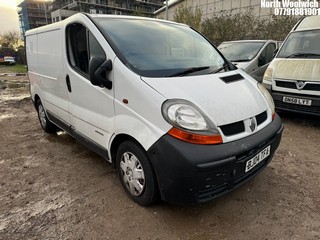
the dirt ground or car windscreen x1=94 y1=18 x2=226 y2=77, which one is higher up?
car windscreen x1=94 y1=18 x2=226 y2=77

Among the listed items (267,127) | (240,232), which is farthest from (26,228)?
(267,127)

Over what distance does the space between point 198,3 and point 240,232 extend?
25.0 metres

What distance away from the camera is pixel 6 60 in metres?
35.7

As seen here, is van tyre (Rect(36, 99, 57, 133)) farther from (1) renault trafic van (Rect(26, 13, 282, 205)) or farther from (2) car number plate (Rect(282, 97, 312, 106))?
(2) car number plate (Rect(282, 97, 312, 106))

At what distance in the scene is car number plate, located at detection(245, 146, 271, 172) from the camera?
2.29 meters

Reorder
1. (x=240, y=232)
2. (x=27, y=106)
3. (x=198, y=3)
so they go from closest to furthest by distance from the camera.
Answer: (x=240, y=232)
(x=27, y=106)
(x=198, y=3)

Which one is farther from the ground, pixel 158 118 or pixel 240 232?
pixel 158 118

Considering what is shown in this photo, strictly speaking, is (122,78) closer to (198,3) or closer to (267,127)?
(267,127)

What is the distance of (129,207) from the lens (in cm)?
264

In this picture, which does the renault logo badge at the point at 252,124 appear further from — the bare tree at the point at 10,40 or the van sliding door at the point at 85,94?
the bare tree at the point at 10,40

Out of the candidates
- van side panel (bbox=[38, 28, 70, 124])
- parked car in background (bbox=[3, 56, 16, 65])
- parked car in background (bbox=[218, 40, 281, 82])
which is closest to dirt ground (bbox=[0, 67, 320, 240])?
van side panel (bbox=[38, 28, 70, 124])

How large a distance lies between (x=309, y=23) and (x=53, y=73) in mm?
5506

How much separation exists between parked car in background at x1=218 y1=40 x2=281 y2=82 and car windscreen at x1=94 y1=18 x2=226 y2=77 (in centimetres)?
358

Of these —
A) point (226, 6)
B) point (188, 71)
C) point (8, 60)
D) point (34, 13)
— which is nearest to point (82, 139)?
point (188, 71)
